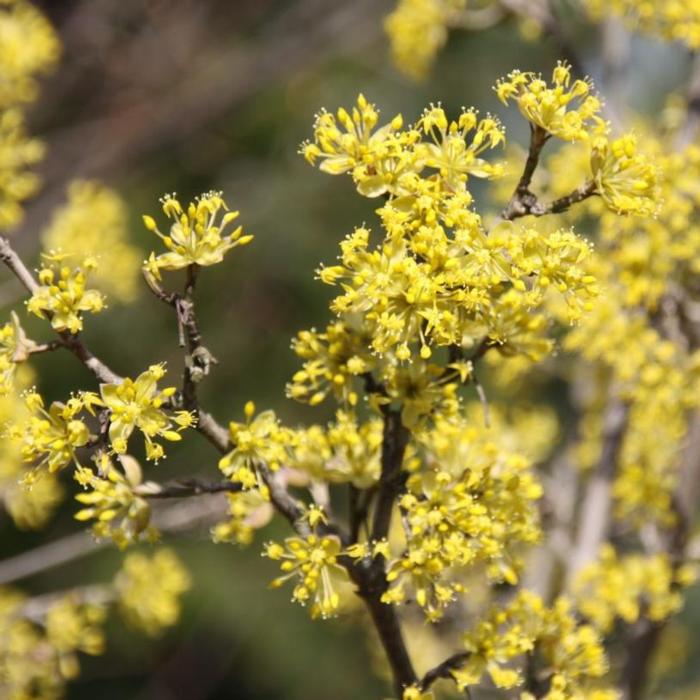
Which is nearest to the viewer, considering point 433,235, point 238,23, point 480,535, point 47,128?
point 433,235

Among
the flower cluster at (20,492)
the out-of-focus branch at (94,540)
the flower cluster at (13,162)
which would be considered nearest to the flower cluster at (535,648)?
the out-of-focus branch at (94,540)

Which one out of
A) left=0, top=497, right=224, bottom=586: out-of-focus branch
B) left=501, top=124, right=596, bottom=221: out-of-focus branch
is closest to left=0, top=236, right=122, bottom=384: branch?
left=501, top=124, right=596, bottom=221: out-of-focus branch

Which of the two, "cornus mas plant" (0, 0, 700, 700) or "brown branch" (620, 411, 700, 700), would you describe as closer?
"cornus mas plant" (0, 0, 700, 700)

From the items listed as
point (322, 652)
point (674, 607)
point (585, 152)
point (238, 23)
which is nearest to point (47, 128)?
point (238, 23)

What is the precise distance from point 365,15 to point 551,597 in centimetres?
568

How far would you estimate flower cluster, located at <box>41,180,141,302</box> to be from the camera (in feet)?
9.58

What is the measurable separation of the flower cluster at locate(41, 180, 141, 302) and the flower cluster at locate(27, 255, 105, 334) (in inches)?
65.8

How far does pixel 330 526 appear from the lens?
1342mm

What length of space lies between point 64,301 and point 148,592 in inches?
51.8

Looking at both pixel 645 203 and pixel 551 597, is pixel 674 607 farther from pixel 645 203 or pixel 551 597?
pixel 645 203

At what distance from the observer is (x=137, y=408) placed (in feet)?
3.87

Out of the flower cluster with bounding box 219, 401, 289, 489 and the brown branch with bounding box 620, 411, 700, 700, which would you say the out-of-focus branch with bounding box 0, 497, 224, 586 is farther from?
the brown branch with bounding box 620, 411, 700, 700

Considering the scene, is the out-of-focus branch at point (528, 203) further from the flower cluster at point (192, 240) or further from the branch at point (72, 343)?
the branch at point (72, 343)

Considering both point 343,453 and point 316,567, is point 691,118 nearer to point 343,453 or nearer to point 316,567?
point 343,453
